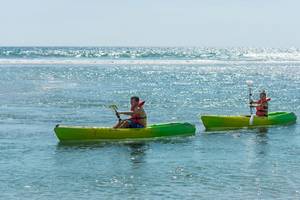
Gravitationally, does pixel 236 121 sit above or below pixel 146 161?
above

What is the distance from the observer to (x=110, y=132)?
2275cm

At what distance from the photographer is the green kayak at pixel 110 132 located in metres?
22.4

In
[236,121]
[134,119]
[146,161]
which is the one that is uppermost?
[134,119]

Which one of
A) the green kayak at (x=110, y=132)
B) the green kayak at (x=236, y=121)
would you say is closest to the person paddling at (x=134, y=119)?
the green kayak at (x=110, y=132)

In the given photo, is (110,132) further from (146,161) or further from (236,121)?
(236,121)

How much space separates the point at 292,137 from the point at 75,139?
7.54 m

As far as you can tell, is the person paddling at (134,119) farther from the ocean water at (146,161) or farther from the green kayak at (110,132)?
the ocean water at (146,161)

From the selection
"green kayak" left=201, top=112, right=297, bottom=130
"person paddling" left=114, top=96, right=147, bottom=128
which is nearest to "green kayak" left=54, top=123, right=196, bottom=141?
"person paddling" left=114, top=96, right=147, bottom=128

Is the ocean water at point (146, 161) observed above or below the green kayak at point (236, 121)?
below

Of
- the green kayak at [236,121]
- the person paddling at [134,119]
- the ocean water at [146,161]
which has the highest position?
the person paddling at [134,119]

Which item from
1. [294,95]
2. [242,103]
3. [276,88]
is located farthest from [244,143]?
[276,88]

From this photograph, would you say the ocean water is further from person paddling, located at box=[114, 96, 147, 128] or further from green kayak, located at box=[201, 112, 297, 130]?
person paddling, located at box=[114, 96, 147, 128]

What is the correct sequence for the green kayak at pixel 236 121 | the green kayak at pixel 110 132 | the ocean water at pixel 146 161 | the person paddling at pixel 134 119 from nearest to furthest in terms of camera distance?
the ocean water at pixel 146 161
the green kayak at pixel 110 132
the person paddling at pixel 134 119
the green kayak at pixel 236 121

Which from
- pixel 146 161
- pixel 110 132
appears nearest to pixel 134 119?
pixel 110 132
